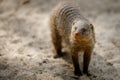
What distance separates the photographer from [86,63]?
3.39 m

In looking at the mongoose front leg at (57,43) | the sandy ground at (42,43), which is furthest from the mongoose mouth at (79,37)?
the mongoose front leg at (57,43)

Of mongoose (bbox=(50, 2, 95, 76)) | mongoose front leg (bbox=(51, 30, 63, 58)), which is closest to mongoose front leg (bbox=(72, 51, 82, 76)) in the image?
mongoose (bbox=(50, 2, 95, 76))

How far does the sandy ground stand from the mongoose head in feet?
1.87

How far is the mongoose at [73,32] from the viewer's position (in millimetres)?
3080

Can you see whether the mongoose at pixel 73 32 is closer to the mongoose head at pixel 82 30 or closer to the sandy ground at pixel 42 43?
the mongoose head at pixel 82 30

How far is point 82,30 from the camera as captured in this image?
301 cm

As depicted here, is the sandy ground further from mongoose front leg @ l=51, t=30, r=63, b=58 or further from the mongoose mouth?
the mongoose mouth

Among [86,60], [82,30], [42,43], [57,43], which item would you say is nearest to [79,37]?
[82,30]

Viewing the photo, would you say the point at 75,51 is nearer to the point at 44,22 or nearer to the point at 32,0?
the point at 44,22

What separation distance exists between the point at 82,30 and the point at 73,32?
0.15 meters

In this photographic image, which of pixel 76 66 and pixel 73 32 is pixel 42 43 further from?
pixel 73 32

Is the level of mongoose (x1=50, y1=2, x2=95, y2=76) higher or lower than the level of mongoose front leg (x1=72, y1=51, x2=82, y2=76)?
higher

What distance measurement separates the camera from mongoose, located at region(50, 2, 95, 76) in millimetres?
3080

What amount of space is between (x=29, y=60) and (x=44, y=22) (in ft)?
4.35
